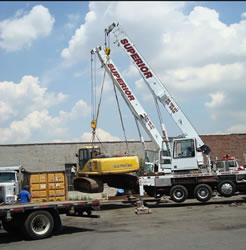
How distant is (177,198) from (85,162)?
5.29m

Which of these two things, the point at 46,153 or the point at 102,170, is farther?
the point at 46,153

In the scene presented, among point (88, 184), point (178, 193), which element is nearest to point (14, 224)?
point (88, 184)

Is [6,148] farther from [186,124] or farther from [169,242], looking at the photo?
[169,242]

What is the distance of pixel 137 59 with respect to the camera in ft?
68.6

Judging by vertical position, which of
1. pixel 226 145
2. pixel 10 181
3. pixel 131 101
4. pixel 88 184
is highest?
pixel 131 101

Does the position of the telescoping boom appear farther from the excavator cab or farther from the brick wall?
the brick wall

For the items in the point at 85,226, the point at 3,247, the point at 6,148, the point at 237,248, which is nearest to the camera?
the point at 237,248

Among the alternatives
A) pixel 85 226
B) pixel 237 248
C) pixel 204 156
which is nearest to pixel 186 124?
pixel 204 156

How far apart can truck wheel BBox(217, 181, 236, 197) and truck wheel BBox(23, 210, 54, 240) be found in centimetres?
1091

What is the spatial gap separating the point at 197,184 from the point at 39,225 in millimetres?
10596

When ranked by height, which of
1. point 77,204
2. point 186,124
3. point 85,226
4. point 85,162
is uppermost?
point 186,124

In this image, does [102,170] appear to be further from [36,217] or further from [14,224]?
[36,217]

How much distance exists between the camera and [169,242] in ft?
29.4

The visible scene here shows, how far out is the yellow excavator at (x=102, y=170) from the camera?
711 inches
